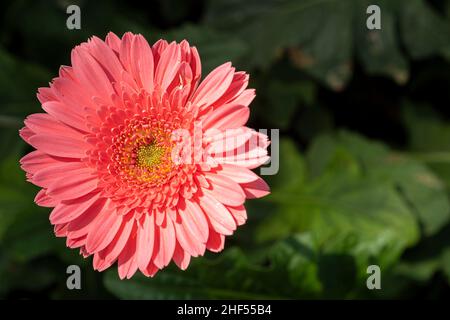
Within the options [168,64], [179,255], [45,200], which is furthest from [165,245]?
[168,64]

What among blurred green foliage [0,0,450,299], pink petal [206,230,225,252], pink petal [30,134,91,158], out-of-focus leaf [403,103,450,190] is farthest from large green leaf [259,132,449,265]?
pink petal [30,134,91,158]

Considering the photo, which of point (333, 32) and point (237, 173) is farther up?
point (333, 32)

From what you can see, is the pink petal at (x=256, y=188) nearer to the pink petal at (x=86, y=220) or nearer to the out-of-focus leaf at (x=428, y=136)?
the pink petal at (x=86, y=220)

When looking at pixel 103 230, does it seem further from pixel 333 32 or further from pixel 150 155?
pixel 333 32

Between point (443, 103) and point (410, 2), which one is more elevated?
point (410, 2)

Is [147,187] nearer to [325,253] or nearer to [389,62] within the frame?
[325,253]

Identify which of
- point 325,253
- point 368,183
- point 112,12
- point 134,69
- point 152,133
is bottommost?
point 325,253

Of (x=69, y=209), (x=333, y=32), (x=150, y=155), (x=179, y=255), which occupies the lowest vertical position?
(x=179, y=255)
